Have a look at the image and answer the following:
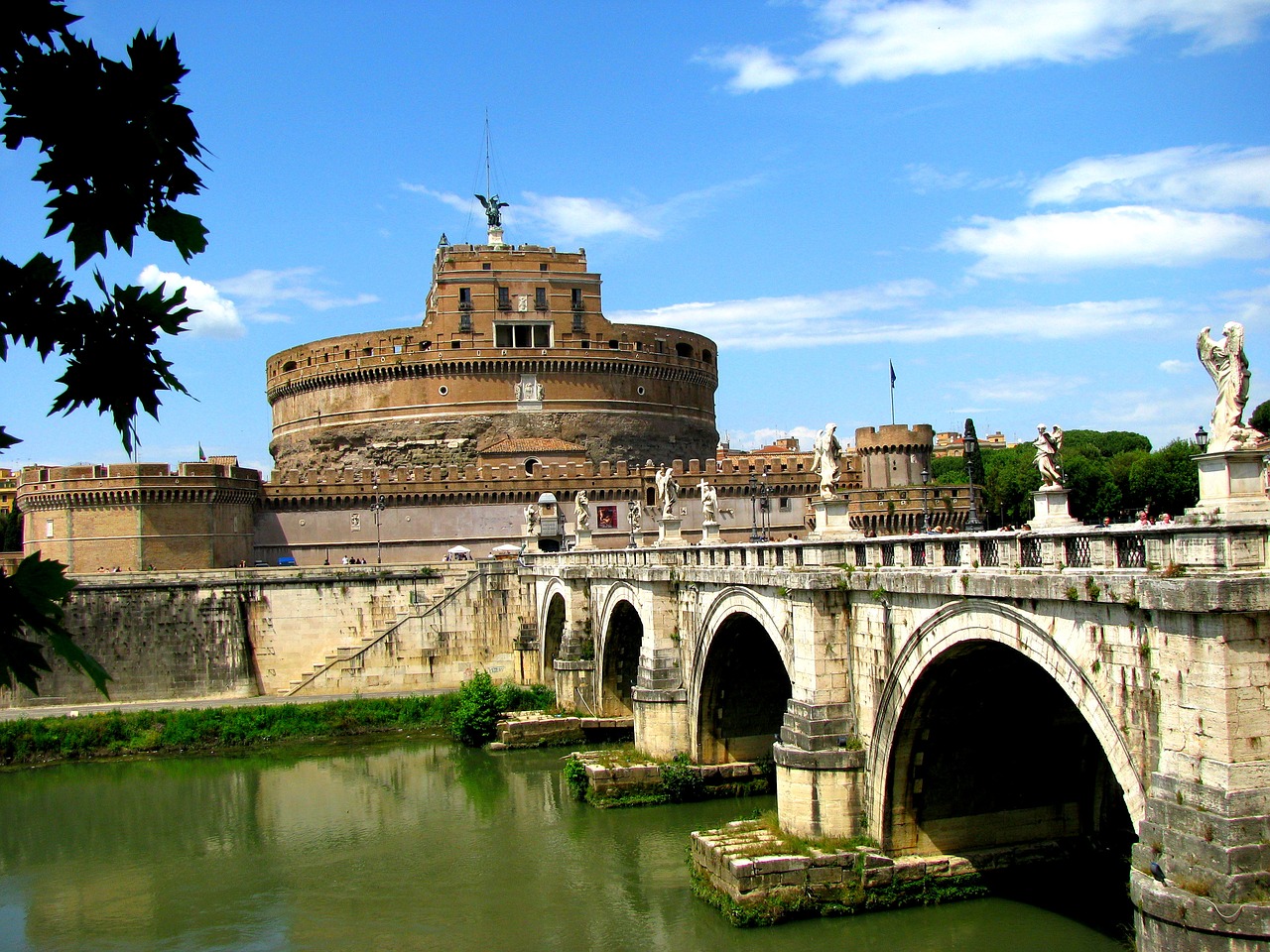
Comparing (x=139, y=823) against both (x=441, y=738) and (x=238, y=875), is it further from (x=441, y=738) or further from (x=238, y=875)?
(x=441, y=738)

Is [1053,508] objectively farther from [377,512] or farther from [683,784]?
[377,512]

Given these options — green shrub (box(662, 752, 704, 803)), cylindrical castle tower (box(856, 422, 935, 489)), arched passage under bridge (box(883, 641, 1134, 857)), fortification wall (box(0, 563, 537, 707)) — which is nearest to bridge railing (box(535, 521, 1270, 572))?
arched passage under bridge (box(883, 641, 1134, 857))

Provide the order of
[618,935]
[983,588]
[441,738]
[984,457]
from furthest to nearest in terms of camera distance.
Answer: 1. [984,457]
2. [441,738]
3. [618,935]
4. [983,588]

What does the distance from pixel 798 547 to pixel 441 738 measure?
17.1 metres

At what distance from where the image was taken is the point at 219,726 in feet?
99.7

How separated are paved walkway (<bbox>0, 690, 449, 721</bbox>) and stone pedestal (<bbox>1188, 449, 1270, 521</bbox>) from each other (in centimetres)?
2767

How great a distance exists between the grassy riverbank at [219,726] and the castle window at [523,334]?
83.3 feet

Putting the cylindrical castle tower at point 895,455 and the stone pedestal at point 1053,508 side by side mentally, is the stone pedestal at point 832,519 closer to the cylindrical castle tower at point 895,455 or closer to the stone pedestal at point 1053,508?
the stone pedestal at point 1053,508

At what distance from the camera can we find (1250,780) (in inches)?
317

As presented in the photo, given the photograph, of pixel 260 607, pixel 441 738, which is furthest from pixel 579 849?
pixel 260 607

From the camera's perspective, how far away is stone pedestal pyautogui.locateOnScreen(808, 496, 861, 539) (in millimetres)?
15438

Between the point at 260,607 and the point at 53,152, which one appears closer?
the point at 53,152

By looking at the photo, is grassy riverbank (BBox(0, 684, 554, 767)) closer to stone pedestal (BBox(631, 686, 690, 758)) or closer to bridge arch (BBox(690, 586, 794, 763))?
stone pedestal (BBox(631, 686, 690, 758))

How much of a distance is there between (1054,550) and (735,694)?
37.6 feet
